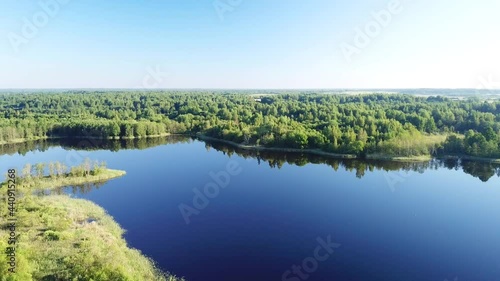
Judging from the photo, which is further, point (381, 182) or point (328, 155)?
point (328, 155)

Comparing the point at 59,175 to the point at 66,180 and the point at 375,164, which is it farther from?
the point at 375,164

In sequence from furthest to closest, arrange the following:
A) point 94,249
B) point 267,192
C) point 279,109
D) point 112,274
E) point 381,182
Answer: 1. point 279,109
2. point 381,182
3. point 267,192
4. point 94,249
5. point 112,274

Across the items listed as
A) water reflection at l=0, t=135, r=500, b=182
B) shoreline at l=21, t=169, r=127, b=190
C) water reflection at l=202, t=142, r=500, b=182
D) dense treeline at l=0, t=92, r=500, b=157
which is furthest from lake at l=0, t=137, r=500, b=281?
dense treeline at l=0, t=92, r=500, b=157

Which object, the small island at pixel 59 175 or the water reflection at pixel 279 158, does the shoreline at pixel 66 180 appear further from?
the water reflection at pixel 279 158

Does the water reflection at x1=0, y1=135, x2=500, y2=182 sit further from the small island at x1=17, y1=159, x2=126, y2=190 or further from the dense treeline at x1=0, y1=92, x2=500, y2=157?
the dense treeline at x1=0, y1=92, x2=500, y2=157

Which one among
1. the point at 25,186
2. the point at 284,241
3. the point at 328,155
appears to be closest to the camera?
the point at 284,241

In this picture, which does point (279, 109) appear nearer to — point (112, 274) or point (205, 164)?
point (205, 164)

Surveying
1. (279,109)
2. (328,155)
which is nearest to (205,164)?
(328,155)

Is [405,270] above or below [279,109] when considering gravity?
below
